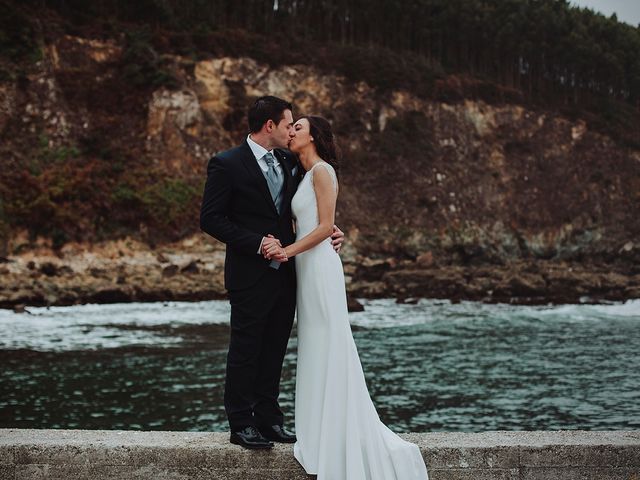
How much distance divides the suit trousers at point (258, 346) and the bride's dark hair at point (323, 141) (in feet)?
2.43

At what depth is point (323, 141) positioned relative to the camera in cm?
477

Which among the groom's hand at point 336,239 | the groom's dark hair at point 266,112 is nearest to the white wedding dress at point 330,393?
the groom's hand at point 336,239

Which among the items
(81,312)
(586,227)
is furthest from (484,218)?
(81,312)

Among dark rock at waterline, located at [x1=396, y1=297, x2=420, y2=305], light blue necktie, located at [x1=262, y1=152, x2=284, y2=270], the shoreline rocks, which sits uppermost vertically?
light blue necktie, located at [x1=262, y1=152, x2=284, y2=270]

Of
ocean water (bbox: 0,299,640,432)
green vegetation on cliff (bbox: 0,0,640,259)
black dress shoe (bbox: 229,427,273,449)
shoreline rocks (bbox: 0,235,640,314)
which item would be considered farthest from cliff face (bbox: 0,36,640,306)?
black dress shoe (bbox: 229,427,273,449)

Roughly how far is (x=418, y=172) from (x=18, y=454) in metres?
48.4

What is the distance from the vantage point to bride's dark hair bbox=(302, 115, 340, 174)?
4.77m

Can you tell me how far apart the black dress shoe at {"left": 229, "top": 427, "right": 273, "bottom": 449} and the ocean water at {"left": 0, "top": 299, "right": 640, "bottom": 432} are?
27.1 feet

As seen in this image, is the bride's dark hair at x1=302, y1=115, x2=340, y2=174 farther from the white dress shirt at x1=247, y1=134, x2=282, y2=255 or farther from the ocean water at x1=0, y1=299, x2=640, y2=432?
the ocean water at x1=0, y1=299, x2=640, y2=432

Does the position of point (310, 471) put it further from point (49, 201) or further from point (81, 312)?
point (49, 201)

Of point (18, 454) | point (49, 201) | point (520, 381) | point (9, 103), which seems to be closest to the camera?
point (18, 454)

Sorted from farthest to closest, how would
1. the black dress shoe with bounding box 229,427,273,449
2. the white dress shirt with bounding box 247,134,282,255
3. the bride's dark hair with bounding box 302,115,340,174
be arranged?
the bride's dark hair with bounding box 302,115,340,174
the white dress shirt with bounding box 247,134,282,255
the black dress shoe with bounding box 229,427,273,449

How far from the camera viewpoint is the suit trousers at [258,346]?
450 cm

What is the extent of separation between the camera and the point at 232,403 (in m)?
4.58
